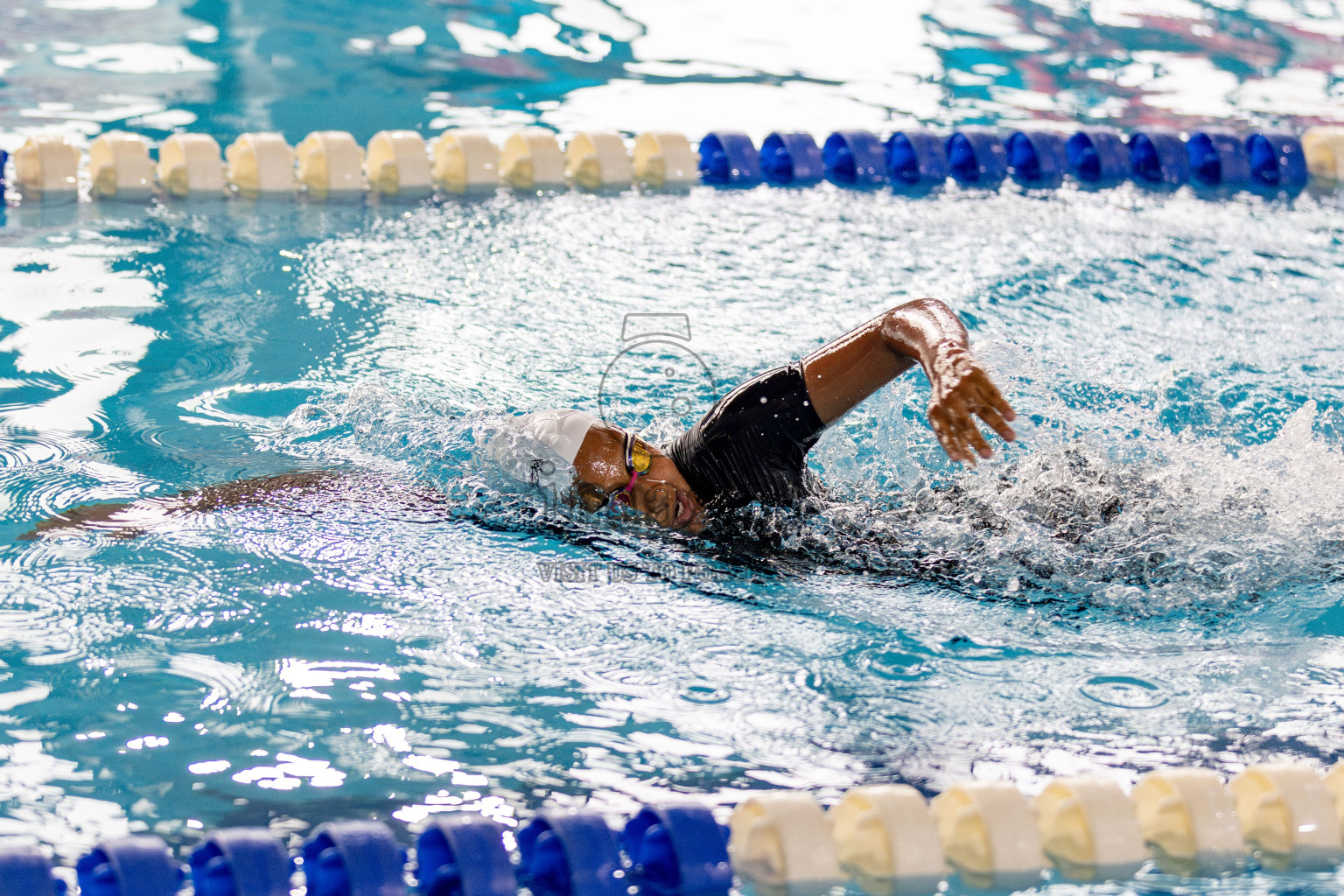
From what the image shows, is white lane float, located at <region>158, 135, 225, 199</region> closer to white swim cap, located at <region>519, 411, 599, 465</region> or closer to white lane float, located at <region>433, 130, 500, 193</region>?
white lane float, located at <region>433, 130, 500, 193</region>

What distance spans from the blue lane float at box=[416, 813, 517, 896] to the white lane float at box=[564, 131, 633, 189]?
152 inches

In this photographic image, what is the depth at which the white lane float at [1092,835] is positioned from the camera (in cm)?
204

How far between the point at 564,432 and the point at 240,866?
4.13 ft

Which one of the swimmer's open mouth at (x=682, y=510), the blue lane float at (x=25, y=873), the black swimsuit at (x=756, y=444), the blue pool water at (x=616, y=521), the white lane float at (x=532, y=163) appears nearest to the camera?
the blue lane float at (x=25, y=873)

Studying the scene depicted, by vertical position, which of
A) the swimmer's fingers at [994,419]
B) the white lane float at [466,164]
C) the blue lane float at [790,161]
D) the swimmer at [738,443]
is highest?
the blue lane float at [790,161]

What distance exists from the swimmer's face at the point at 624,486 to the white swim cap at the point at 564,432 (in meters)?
0.01

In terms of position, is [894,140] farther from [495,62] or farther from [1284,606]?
[1284,606]

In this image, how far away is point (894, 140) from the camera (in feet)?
18.9

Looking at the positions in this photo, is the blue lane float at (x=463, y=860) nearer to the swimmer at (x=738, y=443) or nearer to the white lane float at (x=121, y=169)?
the swimmer at (x=738, y=443)

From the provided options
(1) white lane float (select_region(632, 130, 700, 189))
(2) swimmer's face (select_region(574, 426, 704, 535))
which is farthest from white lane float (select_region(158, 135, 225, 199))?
(2) swimmer's face (select_region(574, 426, 704, 535))

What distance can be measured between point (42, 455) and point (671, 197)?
2.83 meters

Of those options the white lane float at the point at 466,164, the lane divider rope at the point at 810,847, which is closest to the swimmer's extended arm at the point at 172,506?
the lane divider rope at the point at 810,847

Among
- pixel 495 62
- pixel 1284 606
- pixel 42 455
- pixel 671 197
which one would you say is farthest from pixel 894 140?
pixel 42 455

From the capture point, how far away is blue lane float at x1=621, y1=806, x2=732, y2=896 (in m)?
1.95
